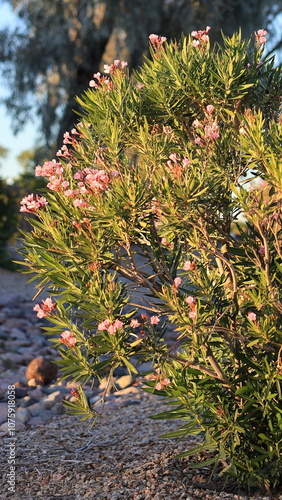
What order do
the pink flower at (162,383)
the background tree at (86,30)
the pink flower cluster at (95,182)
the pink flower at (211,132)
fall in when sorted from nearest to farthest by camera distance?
the pink flower cluster at (95,182) < the pink flower at (211,132) < the pink flower at (162,383) < the background tree at (86,30)

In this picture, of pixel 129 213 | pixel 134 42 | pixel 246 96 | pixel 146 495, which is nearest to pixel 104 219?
pixel 129 213

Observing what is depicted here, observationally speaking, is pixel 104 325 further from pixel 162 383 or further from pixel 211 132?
pixel 211 132

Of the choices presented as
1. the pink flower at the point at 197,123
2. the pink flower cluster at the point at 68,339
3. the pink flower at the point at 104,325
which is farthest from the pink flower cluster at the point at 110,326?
the pink flower at the point at 197,123

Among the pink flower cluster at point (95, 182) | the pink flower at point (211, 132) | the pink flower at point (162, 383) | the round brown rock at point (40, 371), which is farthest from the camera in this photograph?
the round brown rock at point (40, 371)

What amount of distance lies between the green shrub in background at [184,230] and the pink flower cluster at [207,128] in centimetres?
1

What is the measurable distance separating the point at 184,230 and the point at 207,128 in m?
0.53

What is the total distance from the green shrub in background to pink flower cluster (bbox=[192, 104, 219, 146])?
1 centimetres

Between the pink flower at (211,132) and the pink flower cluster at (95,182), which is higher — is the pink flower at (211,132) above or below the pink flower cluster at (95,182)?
above

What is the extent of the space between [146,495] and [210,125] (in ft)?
6.75

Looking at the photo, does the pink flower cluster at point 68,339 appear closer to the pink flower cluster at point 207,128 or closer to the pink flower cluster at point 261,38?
the pink flower cluster at point 207,128

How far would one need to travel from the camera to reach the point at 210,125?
3059 mm

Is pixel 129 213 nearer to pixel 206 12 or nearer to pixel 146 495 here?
pixel 146 495

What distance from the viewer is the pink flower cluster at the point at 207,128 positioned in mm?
2965

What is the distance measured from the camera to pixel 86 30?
16125mm
